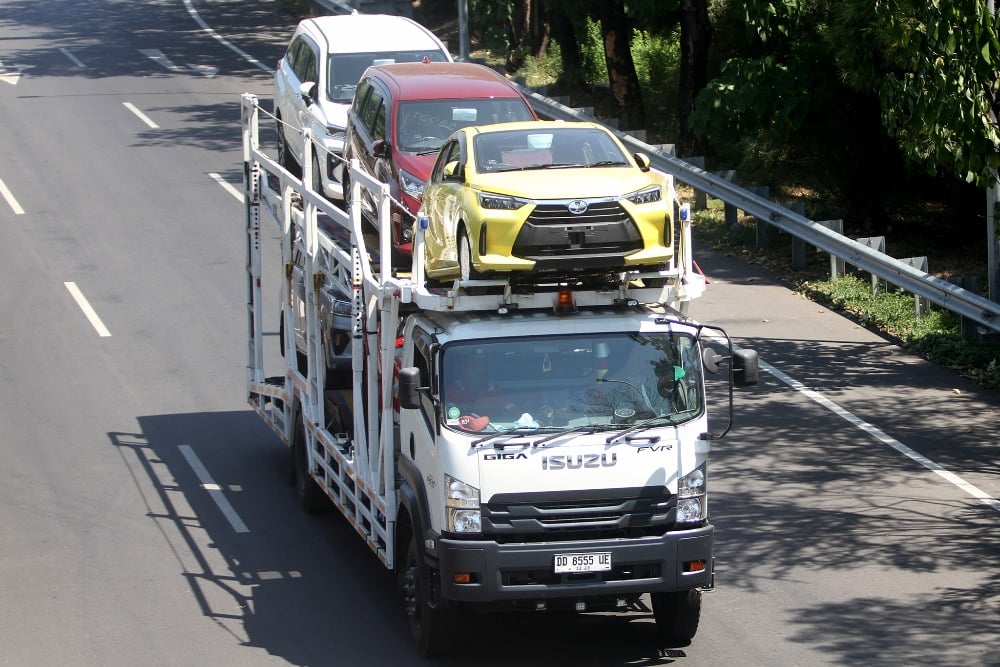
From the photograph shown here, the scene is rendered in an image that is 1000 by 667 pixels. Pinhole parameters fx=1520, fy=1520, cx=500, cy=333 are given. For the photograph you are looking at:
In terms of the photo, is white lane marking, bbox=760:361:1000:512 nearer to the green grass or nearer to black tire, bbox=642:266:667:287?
the green grass

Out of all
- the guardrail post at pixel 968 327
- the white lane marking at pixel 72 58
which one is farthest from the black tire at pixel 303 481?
the white lane marking at pixel 72 58

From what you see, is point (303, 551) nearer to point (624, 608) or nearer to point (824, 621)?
point (624, 608)

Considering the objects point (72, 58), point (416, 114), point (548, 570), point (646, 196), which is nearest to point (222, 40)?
point (72, 58)

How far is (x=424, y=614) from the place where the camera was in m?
10.6

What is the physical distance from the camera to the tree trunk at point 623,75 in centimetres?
2858

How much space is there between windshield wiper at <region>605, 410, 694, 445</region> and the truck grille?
34cm

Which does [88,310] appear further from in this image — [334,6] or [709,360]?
[334,6]

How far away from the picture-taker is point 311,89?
781 inches

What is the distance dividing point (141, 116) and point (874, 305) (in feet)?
56.0

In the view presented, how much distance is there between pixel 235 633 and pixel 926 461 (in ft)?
23.8

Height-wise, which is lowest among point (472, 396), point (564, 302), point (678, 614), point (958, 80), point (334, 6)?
point (678, 614)

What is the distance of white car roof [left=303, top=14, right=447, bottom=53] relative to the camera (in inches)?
795

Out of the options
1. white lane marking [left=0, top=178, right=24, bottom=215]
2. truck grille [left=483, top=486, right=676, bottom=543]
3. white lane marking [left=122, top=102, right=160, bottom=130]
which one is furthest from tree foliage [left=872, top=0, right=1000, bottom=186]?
white lane marking [left=122, top=102, right=160, bottom=130]

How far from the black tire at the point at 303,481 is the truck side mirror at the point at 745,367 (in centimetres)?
499
